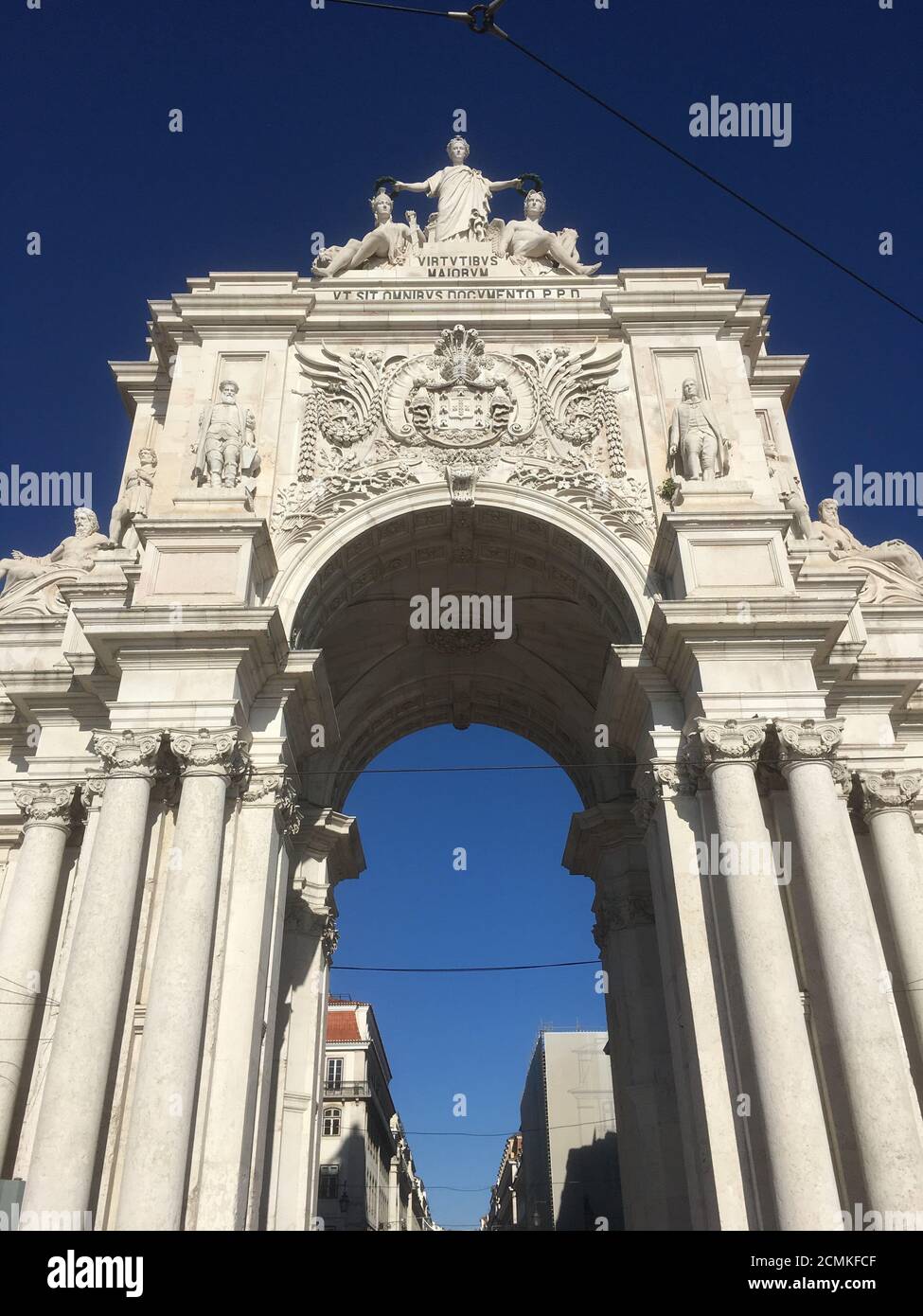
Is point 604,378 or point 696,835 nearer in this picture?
point 696,835

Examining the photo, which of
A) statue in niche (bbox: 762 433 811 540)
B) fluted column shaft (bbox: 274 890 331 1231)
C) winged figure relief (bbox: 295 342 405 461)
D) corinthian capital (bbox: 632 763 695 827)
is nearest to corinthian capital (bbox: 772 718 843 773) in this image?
corinthian capital (bbox: 632 763 695 827)

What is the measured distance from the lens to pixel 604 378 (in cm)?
1936

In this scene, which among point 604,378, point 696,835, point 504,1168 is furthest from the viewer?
point 504,1168

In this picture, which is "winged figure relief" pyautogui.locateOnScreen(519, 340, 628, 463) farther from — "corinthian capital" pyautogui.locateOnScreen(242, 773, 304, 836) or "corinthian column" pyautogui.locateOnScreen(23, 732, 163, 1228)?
"corinthian column" pyautogui.locateOnScreen(23, 732, 163, 1228)

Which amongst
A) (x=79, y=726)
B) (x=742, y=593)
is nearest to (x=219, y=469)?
(x=79, y=726)

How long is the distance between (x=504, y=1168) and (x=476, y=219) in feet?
301

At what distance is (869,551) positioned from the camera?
19.7m

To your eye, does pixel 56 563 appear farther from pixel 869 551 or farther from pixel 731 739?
pixel 869 551

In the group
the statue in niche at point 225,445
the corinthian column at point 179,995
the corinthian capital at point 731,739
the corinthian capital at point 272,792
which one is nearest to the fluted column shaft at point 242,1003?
the corinthian capital at point 272,792

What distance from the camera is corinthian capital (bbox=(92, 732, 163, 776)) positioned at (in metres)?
13.8

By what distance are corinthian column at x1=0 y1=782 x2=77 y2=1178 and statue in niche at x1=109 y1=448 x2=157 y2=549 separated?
4783mm

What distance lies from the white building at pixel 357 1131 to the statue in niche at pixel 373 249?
30.8m

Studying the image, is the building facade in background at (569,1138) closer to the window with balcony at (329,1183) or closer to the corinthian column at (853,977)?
the window with balcony at (329,1183)
